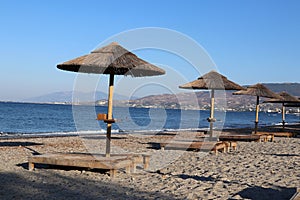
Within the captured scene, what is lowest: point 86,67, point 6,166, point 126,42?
point 6,166

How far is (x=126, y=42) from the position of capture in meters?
7.89

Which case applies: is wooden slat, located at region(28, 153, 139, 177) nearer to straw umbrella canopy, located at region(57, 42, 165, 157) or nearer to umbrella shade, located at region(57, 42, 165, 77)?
straw umbrella canopy, located at region(57, 42, 165, 157)

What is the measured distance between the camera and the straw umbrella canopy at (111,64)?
6949 mm

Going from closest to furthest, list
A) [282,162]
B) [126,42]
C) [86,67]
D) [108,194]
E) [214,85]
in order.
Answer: [108,194]
[86,67]
[126,42]
[282,162]
[214,85]

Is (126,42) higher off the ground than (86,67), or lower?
higher

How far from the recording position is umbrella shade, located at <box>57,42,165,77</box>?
6.94 meters

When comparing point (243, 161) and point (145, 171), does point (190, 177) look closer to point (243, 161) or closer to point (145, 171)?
point (145, 171)

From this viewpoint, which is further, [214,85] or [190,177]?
[214,85]

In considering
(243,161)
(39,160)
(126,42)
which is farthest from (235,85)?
(39,160)

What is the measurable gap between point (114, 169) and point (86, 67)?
6.67 ft

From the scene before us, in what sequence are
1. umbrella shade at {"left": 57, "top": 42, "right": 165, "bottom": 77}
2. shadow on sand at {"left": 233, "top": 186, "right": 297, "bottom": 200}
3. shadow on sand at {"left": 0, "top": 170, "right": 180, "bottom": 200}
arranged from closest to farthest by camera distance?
shadow on sand at {"left": 0, "top": 170, "right": 180, "bottom": 200}
shadow on sand at {"left": 233, "top": 186, "right": 297, "bottom": 200}
umbrella shade at {"left": 57, "top": 42, "right": 165, "bottom": 77}

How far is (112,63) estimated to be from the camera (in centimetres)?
692

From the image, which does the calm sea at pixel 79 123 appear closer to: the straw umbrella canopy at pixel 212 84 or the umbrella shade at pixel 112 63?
the umbrella shade at pixel 112 63

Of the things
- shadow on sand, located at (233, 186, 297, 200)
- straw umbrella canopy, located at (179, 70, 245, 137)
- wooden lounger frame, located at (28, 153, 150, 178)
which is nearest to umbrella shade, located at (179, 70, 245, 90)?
straw umbrella canopy, located at (179, 70, 245, 137)
